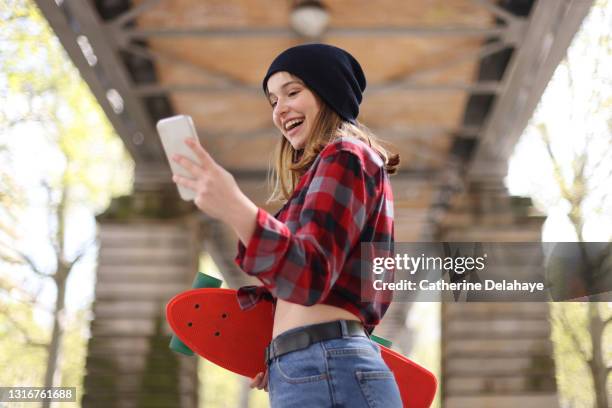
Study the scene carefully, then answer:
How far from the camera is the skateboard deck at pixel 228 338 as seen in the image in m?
1.81

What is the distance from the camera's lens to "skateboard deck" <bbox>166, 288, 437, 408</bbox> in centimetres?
181

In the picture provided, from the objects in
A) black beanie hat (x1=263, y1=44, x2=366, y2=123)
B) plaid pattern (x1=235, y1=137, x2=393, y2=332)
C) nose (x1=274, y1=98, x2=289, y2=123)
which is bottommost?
plaid pattern (x1=235, y1=137, x2=393, y2=332)

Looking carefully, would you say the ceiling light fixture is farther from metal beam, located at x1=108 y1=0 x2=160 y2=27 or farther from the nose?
the nose

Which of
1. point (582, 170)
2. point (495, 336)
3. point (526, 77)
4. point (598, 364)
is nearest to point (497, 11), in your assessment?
point (526, 77)

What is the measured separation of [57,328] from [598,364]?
10.3m

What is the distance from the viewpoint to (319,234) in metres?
1.34

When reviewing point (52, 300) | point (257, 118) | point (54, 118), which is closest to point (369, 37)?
point (257, 118)

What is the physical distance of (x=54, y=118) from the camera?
13.0m

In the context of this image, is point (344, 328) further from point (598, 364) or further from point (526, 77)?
point (526, 77)

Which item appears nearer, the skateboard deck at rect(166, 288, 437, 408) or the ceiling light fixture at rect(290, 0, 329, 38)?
the skateboard deck at rect(166, 288, 437, 408)

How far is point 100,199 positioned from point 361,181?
1431 cm

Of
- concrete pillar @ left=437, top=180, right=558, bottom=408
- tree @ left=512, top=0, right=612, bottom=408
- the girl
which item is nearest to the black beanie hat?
the girl

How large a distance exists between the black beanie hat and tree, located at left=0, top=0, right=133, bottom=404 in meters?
9.94

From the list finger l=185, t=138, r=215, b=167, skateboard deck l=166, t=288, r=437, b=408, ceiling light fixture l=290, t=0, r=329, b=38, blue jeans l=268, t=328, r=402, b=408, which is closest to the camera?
finger l=185, t=138, r=215, b=167
